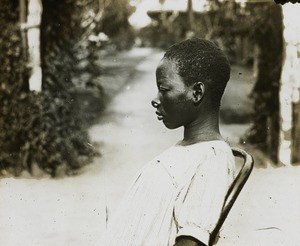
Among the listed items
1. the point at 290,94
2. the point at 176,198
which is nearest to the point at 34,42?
the point at 176,198

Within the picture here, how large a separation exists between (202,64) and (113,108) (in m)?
0.59

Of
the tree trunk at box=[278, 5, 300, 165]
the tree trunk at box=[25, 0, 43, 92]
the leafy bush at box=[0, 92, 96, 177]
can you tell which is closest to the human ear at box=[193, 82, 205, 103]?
the tree trunk at box=[278, 5, 300, 165]

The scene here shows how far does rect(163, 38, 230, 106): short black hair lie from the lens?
6.83 ft

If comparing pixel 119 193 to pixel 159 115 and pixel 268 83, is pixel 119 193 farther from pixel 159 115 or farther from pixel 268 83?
pixel 268 83

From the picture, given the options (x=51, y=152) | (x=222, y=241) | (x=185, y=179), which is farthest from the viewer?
(x=51, y=152)

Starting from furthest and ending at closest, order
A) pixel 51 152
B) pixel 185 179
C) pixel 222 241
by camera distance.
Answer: pixel 51 152
pixel 222 241
pixel 185 179

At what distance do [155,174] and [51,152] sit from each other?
64cm

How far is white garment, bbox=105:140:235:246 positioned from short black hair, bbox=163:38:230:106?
0.84 feet

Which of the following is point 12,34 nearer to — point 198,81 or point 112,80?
point 112,80

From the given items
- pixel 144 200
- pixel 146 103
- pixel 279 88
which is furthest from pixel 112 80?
pixel 279 88

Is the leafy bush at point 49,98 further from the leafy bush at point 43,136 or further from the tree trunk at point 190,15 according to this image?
the tree trunk at point 190,15

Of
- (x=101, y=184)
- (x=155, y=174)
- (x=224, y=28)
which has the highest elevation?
(x=224, y=28)

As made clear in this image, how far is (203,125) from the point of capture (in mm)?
2148

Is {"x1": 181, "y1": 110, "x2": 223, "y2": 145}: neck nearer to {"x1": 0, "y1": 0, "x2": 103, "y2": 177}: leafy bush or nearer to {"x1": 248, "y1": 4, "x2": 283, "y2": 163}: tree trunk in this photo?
{"x1": 248, "y1": 4, "x2": 283, "y2": 163}: tree trunk
